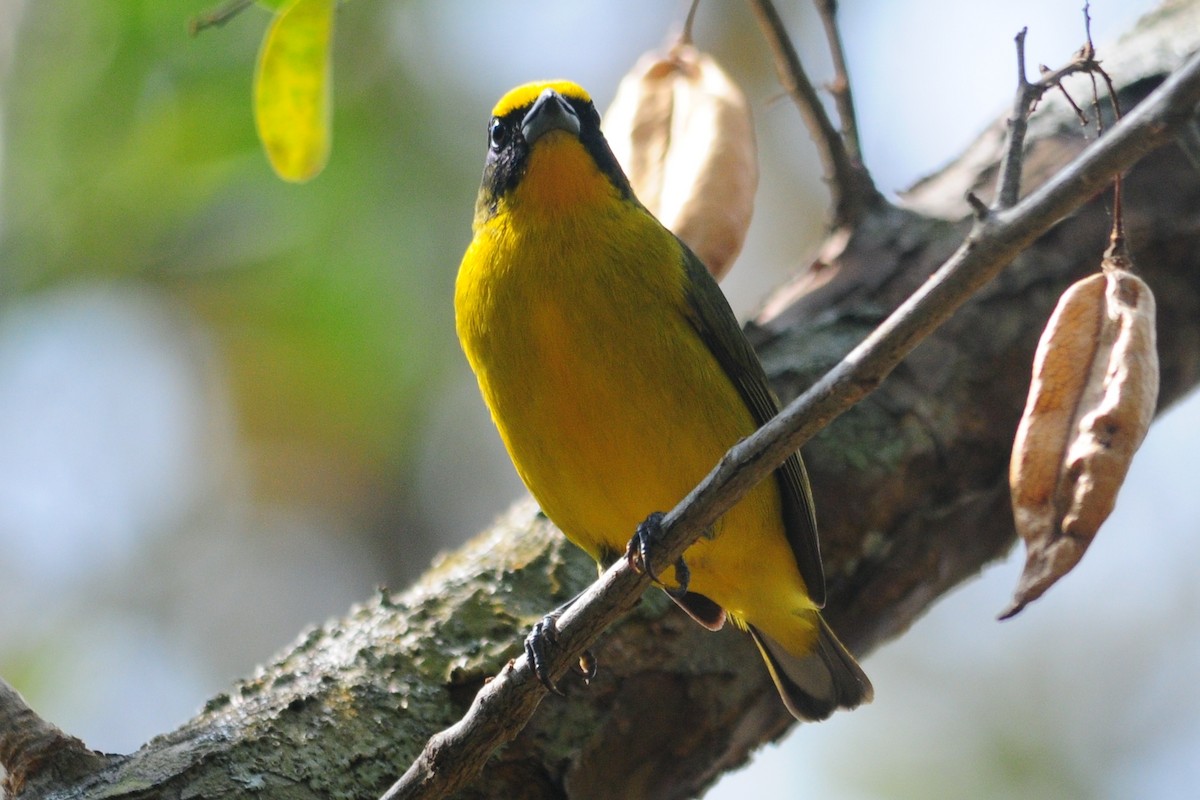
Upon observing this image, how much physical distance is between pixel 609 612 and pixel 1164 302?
247cm

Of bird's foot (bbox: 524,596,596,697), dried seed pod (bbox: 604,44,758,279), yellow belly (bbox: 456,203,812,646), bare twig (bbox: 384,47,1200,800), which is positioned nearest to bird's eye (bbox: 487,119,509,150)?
dried seed pod (bbox: 604,44,758,279)

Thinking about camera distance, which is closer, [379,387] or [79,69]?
[79,69]

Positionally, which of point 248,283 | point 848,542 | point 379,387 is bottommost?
point 848,542

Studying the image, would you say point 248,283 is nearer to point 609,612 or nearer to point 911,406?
point 911,406

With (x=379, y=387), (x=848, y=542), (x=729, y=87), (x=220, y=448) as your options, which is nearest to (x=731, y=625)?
(x=848, y=542)

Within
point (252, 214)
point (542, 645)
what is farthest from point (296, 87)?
point (252, 214)

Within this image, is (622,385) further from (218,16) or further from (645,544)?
(218,16)

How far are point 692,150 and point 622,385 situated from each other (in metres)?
0.96

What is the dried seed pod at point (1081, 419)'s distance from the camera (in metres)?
1.88

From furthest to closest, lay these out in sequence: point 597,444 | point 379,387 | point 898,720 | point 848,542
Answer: point 898,720
point 379,387
point 848,542
point 597,444

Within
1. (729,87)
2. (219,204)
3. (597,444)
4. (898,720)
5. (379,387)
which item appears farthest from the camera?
(898,720)

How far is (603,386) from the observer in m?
2.87

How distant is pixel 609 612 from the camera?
221 centimetres

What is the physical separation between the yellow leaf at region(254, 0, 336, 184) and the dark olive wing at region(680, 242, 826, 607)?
101cm
